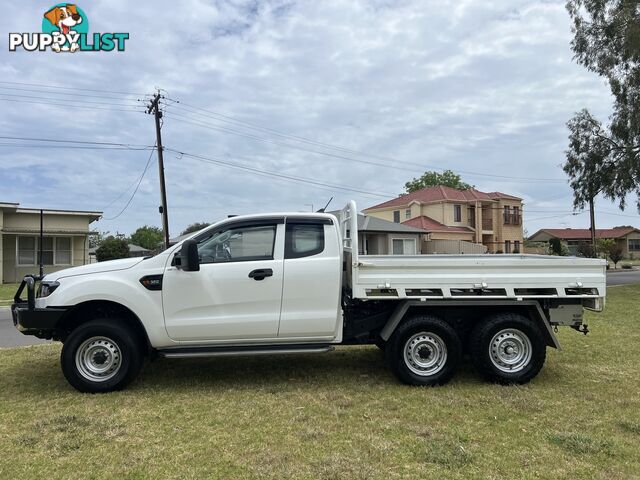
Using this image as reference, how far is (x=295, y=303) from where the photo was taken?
5.77 m

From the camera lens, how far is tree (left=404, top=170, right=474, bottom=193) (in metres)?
69.4

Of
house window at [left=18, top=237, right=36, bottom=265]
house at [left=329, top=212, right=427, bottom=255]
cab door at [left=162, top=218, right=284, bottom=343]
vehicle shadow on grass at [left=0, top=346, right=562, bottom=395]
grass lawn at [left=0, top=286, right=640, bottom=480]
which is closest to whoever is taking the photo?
grass lawn at [left=0, top=286, right=640, bottom=480]

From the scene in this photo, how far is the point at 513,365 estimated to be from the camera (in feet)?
19.6

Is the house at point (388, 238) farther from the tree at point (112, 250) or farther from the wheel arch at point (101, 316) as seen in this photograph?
the wheel arch at point (101, 316)

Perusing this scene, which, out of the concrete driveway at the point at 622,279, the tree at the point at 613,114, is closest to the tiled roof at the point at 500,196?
the concrete driveway at the point at 622,279

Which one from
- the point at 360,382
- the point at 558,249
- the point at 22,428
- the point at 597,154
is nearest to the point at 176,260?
the point at 22,428

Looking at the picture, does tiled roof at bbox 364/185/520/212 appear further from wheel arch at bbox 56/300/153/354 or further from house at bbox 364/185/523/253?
wheel arch at bbox 56/300/153/354

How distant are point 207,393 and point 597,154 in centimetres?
2436

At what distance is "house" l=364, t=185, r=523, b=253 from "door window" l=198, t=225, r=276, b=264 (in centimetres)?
3837

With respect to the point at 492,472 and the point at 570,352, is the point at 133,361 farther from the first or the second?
the point at 570,352

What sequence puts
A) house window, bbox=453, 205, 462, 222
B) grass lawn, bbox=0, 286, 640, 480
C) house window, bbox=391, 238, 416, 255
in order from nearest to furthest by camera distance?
grass lawn, bbox=0, 286, 640, 480
house window, bbox=391, 238, 416, 255
house window, bbox=453, 205, 462, 222

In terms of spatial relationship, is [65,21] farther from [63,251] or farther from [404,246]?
[404,246]

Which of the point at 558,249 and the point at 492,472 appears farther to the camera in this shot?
the point at 558,249

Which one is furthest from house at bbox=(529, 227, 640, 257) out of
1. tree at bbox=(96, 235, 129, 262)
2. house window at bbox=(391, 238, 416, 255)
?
tree at bbox=(96, 235, 129, 262)
